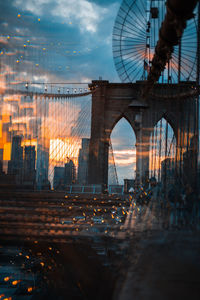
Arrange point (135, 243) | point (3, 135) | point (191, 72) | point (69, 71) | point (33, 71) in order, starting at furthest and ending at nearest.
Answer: point (69, 71) → point (33, 71) → point (3, 135) → point (191, 72) → point (135, 243)

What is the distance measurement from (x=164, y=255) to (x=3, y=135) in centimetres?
746

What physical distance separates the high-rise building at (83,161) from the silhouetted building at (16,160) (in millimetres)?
6596

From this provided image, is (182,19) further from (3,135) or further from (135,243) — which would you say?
(3,135)

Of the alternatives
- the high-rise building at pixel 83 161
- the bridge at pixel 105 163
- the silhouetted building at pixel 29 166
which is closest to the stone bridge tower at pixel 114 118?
the bridge at pixel 105 163

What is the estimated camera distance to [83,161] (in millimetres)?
19672

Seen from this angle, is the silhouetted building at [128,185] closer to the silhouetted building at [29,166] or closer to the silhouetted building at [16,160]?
the silhouetted building at [29,166]

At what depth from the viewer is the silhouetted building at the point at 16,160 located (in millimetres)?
11656

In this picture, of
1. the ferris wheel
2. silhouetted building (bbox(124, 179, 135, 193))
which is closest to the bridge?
the ferris wheel

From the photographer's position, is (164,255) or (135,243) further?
(135,243)

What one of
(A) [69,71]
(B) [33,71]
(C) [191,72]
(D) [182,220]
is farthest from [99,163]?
(D) [182,220]

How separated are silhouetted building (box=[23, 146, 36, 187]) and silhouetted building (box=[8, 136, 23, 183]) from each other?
428 mm

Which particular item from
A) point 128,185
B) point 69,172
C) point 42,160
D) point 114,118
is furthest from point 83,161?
point 42,160

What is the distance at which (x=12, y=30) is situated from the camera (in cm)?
910

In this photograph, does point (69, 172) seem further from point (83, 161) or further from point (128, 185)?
point (128, 185)
